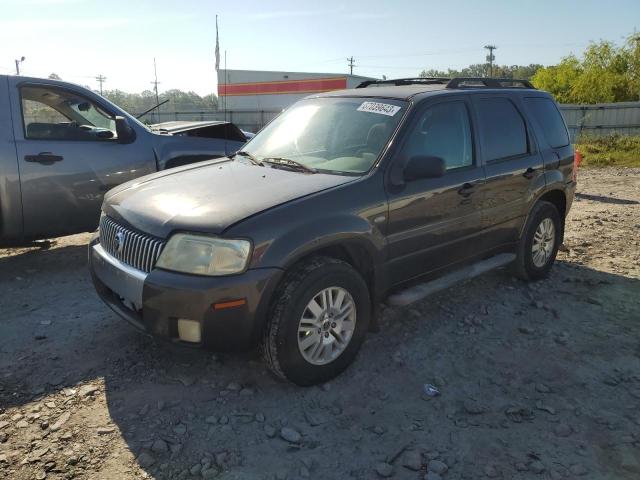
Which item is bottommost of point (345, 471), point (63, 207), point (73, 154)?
point (345, 471)

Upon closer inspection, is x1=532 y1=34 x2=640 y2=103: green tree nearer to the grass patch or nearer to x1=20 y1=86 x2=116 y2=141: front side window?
Answer: the grass patch

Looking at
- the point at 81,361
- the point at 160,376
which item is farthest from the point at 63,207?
the point at 160,376

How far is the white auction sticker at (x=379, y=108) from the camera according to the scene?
3.92 m

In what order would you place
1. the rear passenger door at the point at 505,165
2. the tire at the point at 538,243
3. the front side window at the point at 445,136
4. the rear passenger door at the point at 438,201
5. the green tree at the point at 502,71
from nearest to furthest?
the rear passenger door at the point at 438,201 → the front side window at the point at 445,136 → the rear passenger door at the point at 505,165 → the tire at the point at 538,243 → the green tree at the point at 502,71

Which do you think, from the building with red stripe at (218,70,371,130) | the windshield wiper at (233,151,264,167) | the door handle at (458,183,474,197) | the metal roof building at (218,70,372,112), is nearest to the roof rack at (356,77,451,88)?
the door handle at (458,183,474,197)

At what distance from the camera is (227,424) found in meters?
2.97

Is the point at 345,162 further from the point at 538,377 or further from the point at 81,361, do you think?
the point at 81,361

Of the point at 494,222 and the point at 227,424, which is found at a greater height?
the point at 494,222

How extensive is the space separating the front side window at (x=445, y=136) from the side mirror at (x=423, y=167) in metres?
0.17

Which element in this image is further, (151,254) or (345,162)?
(345,162)

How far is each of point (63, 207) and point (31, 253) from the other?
47.0 inches

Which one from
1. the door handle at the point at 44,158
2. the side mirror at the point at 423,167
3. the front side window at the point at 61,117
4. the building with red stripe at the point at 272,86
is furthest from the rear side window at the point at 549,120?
the building with red stripe at the point at 272,86

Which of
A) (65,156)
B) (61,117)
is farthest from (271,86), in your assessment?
(65,156)

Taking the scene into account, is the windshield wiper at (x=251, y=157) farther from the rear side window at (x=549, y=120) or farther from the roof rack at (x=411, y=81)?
the rear side window at (x=549, y=120)
